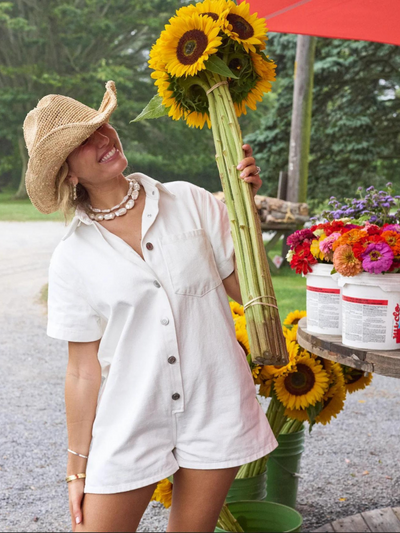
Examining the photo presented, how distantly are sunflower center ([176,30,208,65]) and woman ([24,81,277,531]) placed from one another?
7.8 inches

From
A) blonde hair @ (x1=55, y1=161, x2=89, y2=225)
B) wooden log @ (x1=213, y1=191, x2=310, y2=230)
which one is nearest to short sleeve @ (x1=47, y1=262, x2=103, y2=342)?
blonde hair @ (x1=55, y1=161, x2=89, y2=225)

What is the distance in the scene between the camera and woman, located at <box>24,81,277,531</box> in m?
1.35

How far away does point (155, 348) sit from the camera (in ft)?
4.43

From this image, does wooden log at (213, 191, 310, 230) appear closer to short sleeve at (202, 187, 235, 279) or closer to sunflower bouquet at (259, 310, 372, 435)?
sunflower bouquet at (259, 310, 372, 435)

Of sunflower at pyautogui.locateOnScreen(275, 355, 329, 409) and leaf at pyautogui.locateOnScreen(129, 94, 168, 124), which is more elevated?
leaf at pyautogui.locateOnScreen(129, 94, 168, 124)

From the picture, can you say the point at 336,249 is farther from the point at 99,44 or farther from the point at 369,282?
the point at 99,44

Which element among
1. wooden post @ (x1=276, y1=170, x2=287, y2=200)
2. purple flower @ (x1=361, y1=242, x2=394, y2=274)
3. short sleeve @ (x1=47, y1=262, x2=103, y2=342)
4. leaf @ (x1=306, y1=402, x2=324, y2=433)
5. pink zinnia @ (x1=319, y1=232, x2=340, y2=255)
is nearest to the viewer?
short sleeve @ (x1=47, y1=262, x2=103, y2=342)

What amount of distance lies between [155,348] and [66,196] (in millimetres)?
384

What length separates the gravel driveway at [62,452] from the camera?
115 inches

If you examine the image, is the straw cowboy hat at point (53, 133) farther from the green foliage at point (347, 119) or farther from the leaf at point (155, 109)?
the green foliage at point (347, 119)

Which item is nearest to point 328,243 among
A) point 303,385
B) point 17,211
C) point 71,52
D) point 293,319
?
point 303,385

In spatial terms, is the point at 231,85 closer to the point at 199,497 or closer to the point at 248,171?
the point at 248,171

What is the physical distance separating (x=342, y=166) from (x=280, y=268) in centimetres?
230

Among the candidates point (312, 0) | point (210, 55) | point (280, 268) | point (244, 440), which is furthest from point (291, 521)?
point (280, 268)
